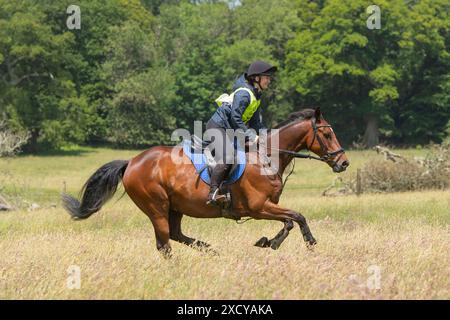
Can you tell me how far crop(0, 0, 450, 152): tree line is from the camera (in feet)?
183

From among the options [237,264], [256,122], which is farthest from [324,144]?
[237,264]

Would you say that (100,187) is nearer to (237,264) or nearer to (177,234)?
(177,234)

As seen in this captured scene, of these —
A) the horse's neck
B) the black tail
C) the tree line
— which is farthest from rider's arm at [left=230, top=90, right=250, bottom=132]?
the tree line

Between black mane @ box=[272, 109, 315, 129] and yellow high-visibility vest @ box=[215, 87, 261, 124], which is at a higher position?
yellow high-visibility vest @ box=[215, 87, 261, 124]

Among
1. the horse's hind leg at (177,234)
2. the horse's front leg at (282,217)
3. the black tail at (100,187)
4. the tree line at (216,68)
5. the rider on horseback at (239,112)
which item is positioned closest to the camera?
the horse's front leg at (282,217)

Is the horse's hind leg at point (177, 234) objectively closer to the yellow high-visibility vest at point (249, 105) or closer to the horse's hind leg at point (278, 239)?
the horse's hind leg at point (278, 239)

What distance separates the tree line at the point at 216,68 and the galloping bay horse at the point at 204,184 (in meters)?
44.1

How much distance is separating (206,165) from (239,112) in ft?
3.15

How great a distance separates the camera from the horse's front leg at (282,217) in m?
9.56

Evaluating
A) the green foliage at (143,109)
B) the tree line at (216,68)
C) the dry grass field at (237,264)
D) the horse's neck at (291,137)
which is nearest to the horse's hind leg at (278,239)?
the dry grass field at (237,264)

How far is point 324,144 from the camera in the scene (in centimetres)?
1023

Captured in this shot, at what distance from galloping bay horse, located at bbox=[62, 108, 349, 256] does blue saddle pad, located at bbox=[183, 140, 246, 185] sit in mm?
75

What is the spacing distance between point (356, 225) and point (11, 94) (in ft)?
148

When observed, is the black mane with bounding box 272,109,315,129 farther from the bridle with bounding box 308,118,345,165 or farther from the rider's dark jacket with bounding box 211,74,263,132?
the rider's dark jacket with bounding box 211,74,263,132
